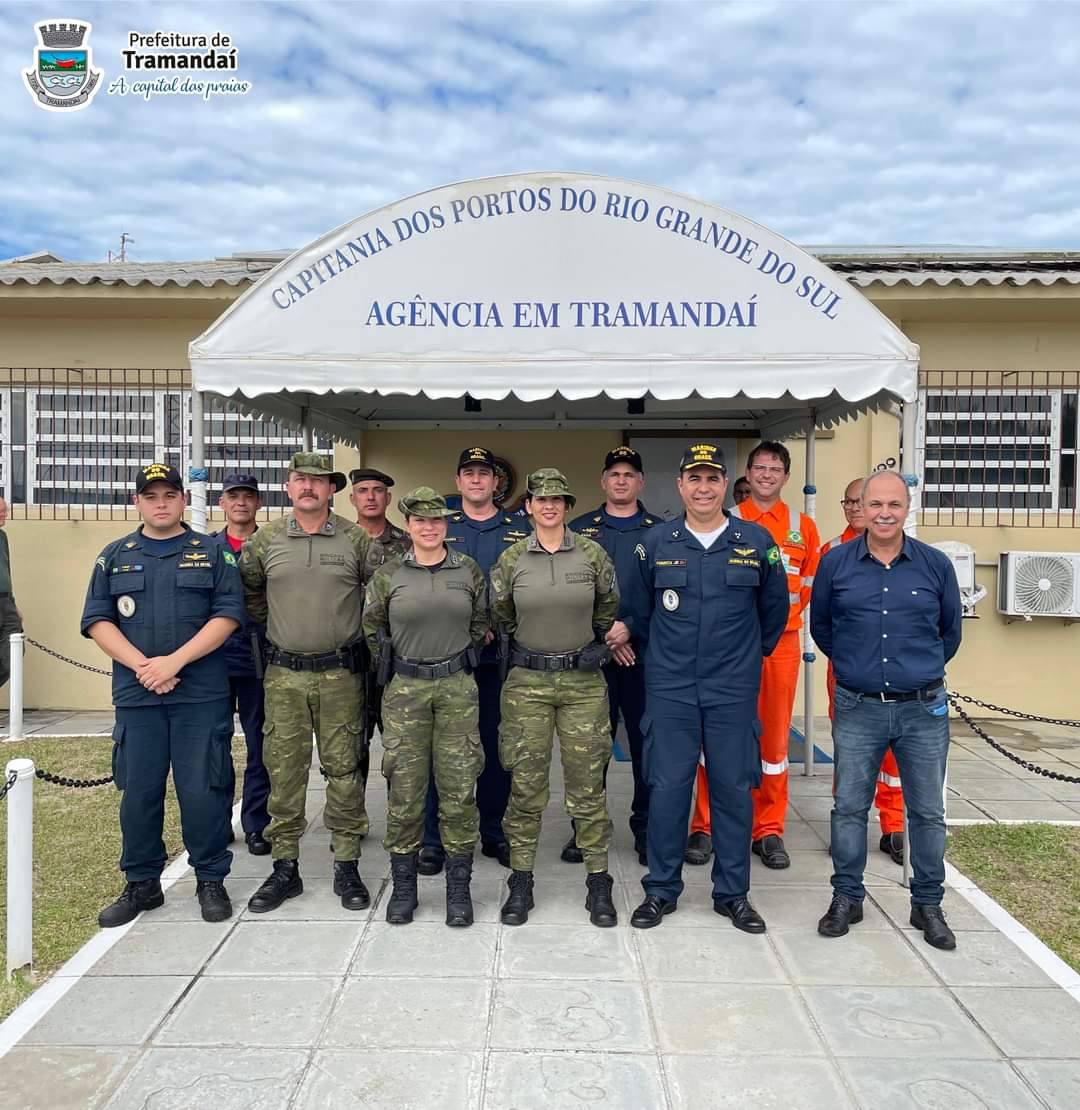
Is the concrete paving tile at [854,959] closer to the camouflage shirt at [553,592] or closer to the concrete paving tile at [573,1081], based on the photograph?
the concrete paving tile at [573,1081]

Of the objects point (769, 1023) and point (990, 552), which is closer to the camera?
point (769, 1023)

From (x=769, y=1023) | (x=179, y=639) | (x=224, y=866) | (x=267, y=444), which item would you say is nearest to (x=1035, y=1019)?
(x=769, y=1023)

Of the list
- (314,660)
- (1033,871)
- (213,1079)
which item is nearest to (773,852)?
(1033,871)

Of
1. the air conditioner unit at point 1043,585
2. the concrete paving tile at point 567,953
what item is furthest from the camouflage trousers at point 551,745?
the air conditioner unit at point 1043,585

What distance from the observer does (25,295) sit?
24.1 feet

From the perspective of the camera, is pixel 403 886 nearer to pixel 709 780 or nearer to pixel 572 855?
pixel 572 855

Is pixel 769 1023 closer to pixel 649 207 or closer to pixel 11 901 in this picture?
pixel 11 901

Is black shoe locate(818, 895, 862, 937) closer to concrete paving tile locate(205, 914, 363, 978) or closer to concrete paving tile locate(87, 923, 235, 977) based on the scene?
concrete paving tile locate(205, 914, 363, 978)

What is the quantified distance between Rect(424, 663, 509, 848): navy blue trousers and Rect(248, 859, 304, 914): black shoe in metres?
0.66

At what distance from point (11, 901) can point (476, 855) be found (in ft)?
6.85

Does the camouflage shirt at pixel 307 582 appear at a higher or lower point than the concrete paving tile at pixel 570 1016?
higher

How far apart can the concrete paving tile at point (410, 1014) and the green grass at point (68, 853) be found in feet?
3.83

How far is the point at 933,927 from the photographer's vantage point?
11.5 ft

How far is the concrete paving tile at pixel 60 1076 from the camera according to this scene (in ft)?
8.08
